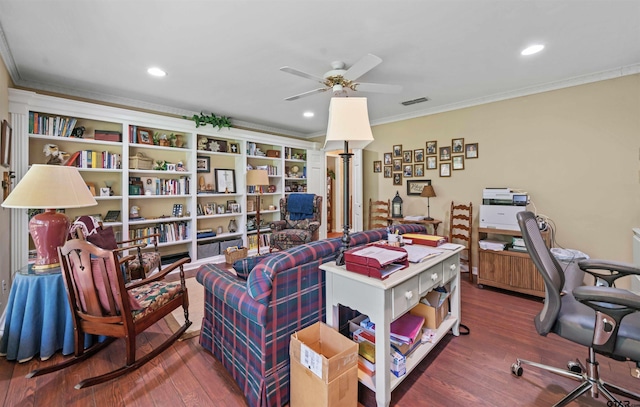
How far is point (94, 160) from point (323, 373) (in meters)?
3.68

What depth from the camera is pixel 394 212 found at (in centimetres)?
438

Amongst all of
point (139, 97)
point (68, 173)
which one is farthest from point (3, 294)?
point (139, 97)

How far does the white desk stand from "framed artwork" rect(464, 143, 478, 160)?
261 centimetres

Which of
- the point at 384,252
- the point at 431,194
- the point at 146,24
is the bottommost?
the point at 384,252

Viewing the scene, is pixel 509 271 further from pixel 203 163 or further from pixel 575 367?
pixel 203 163

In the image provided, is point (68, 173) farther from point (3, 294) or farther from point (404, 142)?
point (404, 142)

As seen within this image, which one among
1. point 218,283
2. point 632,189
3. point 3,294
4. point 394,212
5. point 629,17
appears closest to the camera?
point 218,283

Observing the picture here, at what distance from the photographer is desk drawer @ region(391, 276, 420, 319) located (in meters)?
1.36

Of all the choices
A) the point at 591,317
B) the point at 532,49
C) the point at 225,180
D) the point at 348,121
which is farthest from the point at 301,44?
the point at 225,180

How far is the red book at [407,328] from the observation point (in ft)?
5.32

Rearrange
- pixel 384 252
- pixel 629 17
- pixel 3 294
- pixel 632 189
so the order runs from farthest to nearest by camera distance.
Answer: pixel 632 189 → pixel 3 294 → pixel 629 17 → pixel 384 252

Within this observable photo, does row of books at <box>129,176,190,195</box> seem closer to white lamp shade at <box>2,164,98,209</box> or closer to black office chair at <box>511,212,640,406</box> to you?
white lamp shade at <box>2,164,98,209</box>

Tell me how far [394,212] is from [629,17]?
3.04 meters

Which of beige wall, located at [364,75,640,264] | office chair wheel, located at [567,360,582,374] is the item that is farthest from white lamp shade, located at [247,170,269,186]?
office chair wheel, located at [567,360,582,374]
